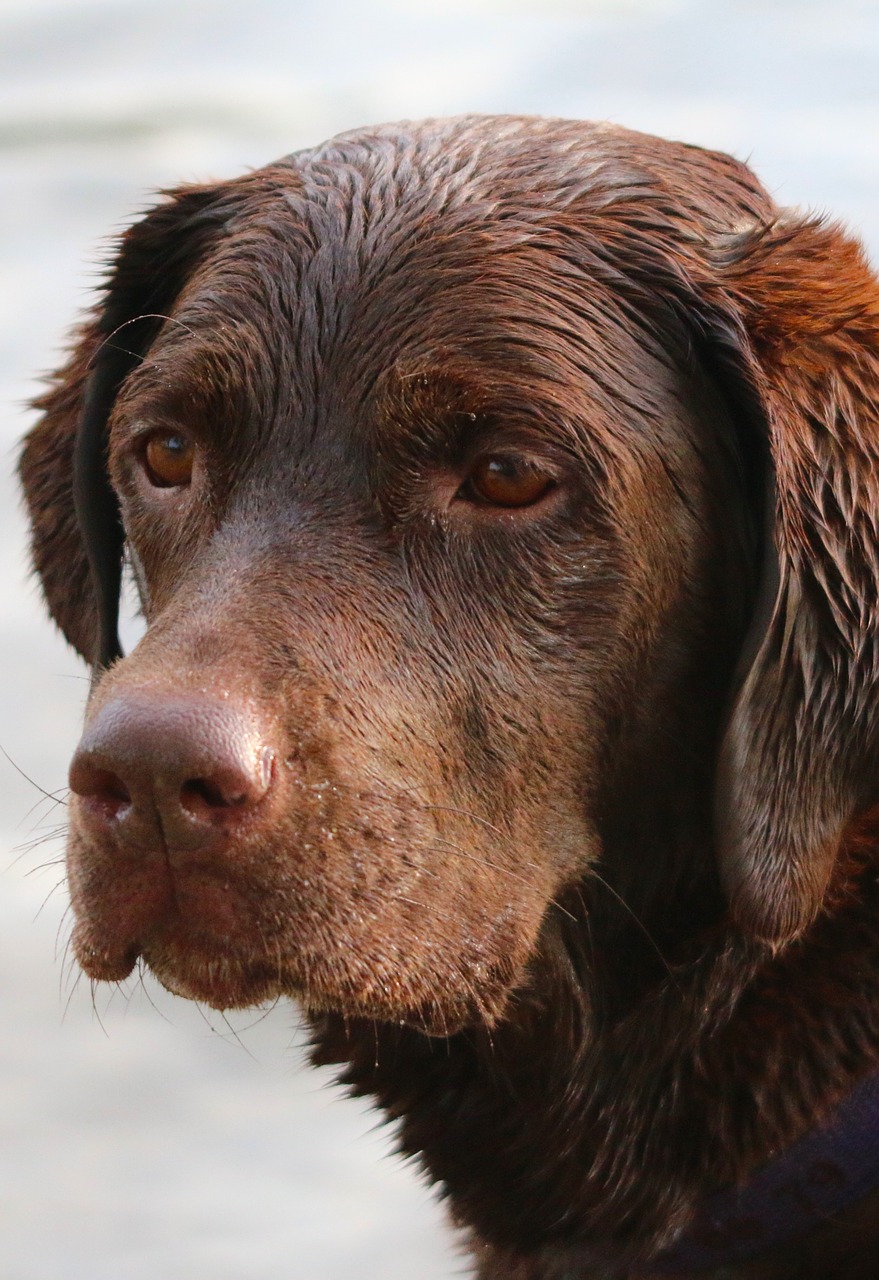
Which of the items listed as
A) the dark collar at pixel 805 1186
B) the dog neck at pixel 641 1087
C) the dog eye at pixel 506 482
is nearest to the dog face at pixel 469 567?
the dog eye at pixel 506 482

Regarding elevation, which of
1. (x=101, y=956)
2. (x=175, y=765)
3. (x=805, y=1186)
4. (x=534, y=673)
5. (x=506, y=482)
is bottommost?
(x=805, y=1186)

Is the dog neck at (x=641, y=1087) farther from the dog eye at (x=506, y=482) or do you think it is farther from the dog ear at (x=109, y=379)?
the dog ear at (x=109, y=379)

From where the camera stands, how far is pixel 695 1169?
320 cm

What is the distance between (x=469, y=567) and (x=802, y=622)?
22.2 inches

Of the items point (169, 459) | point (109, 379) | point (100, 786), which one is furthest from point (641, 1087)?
point (109, 379)

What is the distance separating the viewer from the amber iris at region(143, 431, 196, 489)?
3.05 metres

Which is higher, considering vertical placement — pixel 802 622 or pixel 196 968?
pixel 802 622

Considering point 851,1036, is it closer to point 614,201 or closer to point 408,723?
point 408,723

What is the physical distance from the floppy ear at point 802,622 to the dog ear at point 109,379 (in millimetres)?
Result: 1052

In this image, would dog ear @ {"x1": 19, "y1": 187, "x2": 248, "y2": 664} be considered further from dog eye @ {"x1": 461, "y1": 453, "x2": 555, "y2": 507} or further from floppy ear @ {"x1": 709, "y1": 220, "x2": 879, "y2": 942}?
floppy ear @ {"x1": 709, "y1": 220, "x2": 879, "y2": 942}

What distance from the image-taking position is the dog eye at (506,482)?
2.81 meters

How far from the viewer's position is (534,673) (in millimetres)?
2877

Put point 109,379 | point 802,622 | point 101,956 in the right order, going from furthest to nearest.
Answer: point 109,379
point 802,622
point 101,956

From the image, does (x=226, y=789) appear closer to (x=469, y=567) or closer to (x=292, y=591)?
(x=292, y=591)
